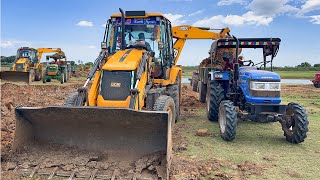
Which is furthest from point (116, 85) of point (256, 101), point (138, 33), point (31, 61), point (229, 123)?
point (31, 61)

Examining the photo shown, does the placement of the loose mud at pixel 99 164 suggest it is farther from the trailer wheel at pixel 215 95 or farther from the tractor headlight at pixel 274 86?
the trailer wheel at pixel 215 95

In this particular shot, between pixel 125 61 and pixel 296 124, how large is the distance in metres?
3.71

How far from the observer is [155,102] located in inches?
252

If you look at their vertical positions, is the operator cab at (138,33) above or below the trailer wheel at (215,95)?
above

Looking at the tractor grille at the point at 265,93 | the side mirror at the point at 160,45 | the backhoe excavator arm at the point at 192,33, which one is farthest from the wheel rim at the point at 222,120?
the backhoe excavator arm at the point at 192,33

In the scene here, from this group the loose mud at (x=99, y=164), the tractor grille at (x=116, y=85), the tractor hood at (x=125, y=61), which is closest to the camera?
the loose mud at (x=99, y=164)

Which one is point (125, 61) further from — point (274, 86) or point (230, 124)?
point (274, 86)

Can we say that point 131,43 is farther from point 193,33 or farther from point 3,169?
point 193,33

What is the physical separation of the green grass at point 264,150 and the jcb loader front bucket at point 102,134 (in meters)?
1.10

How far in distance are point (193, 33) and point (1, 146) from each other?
901cm

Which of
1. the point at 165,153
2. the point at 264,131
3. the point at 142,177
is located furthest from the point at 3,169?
the point at 264,131

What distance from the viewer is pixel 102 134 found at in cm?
543

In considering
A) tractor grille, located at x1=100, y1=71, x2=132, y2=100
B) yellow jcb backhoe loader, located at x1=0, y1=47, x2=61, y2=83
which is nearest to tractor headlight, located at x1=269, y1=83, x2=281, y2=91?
tractor grille, located at x1=100, y1=71, x2=132, y2=100

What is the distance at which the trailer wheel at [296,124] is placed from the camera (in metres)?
6.96
